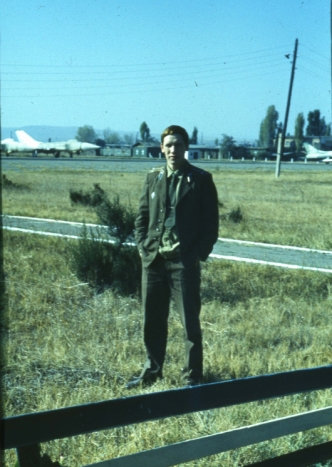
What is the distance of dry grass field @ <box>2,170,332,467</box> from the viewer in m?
4.55

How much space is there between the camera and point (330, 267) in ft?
35.6

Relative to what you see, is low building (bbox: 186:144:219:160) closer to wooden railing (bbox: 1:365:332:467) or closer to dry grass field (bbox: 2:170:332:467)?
dry grass field (bbox: 2:170:332:467)

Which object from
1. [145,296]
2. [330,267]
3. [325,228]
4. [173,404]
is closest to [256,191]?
[325,228]

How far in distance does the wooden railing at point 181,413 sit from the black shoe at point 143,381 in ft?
5.55

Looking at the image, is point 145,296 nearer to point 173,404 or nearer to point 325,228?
point 173,404

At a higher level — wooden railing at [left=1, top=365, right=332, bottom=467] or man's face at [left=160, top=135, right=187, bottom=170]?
man's face at [left=160, top=135, right=187, bottom=170]

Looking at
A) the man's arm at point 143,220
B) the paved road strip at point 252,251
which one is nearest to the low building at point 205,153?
the paved road strip at point 252,251

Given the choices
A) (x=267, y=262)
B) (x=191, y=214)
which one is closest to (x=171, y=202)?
(x=191, y=214)

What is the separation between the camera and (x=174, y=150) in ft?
17.3

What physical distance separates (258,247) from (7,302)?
6038mm

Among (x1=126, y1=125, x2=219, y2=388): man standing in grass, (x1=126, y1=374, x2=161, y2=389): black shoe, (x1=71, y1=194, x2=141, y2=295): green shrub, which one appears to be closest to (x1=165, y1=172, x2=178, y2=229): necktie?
(x1=126, y1=125, x2=219, y2=388): man standing in grass

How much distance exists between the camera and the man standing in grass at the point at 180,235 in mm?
5328

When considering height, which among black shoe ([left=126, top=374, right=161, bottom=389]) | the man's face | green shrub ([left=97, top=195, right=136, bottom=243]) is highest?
the man's face

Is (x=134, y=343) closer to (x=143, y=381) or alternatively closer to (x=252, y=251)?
(x=143, y=381)
